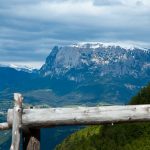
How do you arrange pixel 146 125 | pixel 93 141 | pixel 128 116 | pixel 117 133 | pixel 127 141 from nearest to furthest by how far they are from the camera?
pixel 128 116 < pixel 146 125 < pixel 127 141 < pixel 117 133 < pixel 93 141

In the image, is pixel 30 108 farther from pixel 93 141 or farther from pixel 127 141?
pixel 93 141

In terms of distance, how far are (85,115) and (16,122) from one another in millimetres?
2047

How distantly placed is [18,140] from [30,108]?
1119mm

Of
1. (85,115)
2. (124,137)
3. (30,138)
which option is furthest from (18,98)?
(124,137)

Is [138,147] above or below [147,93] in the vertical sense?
below

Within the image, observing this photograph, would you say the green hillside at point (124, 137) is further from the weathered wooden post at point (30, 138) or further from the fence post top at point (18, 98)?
the fence post top at point (18, 98)

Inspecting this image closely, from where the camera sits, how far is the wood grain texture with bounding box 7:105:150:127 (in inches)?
669

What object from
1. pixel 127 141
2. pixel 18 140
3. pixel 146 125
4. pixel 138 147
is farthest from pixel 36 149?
pixel 127 141

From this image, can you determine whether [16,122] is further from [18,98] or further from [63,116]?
[63,116]

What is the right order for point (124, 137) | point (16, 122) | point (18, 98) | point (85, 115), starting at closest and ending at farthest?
1. point (18, 98)
2. point (85, 115)
3. point (16, 122)
4. point (124, 137)

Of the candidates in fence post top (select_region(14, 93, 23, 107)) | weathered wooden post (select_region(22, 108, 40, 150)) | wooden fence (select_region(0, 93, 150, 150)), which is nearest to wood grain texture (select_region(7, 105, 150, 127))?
wooden fence (select_region(0, 93, 150, 150))

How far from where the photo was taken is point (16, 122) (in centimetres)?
1733

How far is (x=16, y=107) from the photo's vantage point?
17125mm

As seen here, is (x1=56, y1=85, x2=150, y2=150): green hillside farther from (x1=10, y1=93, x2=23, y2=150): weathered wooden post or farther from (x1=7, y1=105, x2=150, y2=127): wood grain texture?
(x1=10, y1=93, x2=23, y2=150): weathered wooden post
